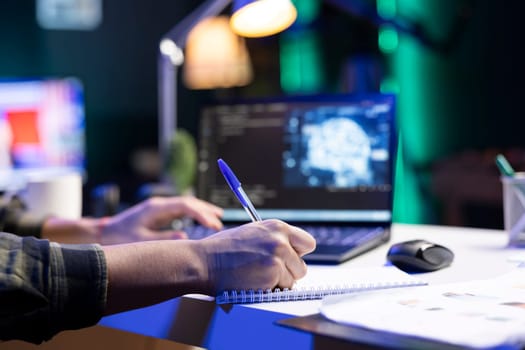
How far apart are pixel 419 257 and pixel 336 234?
288 mm

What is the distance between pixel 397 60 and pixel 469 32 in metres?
0.40

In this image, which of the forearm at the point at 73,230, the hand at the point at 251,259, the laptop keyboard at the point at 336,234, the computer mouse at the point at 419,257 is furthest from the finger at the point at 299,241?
the forearm at the point at 73,230

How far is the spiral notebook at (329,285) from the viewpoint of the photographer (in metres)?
0.72

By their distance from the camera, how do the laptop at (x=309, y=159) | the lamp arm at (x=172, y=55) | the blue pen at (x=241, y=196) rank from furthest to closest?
1. the lamp arm at (x=172, y=55)
2. the laptop at (x=309, y=159)
3. the blue pen at (x=241, y=196)

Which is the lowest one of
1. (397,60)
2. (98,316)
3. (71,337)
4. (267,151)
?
(71,337)

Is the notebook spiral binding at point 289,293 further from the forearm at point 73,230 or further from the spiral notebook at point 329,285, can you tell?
the forearm at point 73,230

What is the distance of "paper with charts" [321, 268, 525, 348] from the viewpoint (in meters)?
0.54

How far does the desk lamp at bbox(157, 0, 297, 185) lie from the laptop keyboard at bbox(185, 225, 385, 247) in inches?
16.0

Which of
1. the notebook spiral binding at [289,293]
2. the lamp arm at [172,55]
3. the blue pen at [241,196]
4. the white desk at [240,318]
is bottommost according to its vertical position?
the white desk at [240,318]

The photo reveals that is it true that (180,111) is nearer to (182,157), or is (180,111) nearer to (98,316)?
(182,157)

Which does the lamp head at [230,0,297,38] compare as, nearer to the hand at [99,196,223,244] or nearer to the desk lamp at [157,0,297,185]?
the desk lamp at [157,0,297,185]

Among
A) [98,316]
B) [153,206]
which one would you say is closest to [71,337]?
[153,206]

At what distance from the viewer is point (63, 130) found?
313 cm

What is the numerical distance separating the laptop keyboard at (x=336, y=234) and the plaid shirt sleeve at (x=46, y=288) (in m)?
0.45
